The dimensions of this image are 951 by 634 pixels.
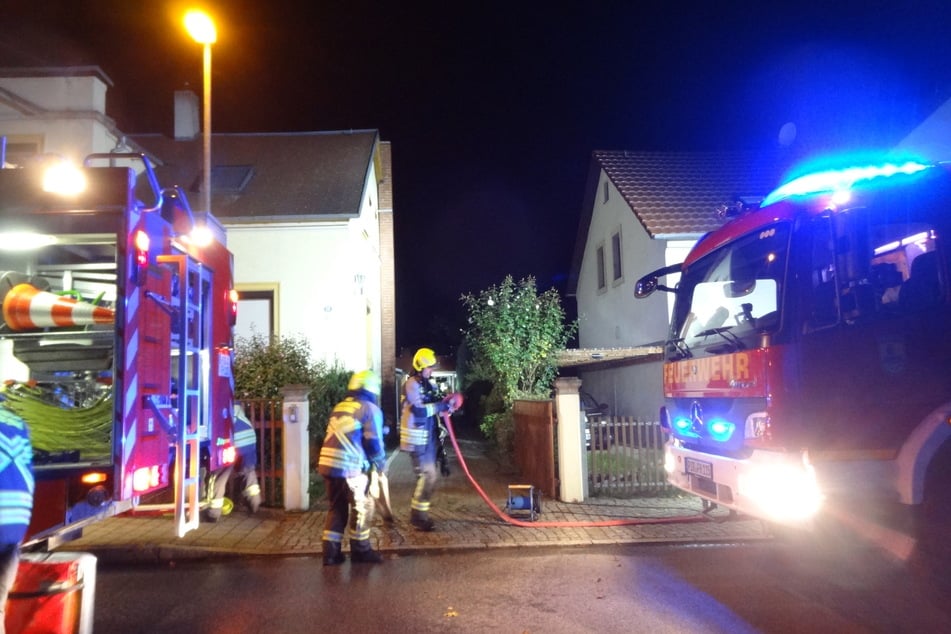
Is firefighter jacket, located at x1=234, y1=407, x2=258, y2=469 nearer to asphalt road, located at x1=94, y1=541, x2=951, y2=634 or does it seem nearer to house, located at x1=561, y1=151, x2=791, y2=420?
asphalt road, located at x1=94, y1=541, x2=951, y2=634

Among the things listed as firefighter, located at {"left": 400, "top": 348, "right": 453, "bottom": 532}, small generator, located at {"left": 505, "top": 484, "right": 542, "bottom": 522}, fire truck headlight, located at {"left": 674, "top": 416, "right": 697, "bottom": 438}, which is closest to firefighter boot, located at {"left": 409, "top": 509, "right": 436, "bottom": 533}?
firefighter, located at {"left": 400, "top": 348, "right": 453, "bottom": 532}

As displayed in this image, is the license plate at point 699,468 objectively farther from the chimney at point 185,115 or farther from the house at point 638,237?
the chimney at point 185,115

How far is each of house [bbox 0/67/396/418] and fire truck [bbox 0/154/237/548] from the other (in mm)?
8253

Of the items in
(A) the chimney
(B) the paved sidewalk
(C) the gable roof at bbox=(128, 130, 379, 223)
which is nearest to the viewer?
(B) the paved sidewalk

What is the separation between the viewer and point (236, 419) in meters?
6.36

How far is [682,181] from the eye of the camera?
16797 millimetres

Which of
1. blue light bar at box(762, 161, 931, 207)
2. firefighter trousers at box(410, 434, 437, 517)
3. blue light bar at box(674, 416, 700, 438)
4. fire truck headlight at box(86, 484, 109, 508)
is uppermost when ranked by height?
blue light bar at box(762, 161, 931, 207)

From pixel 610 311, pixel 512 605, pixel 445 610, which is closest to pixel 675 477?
pixel 512 605

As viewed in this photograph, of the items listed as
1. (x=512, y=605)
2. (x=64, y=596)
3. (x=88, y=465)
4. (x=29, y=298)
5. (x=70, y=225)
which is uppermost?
(x=70, y=225)

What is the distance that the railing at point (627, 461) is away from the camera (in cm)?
907

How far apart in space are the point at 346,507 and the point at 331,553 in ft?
1.34

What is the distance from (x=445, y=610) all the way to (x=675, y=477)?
244 cm

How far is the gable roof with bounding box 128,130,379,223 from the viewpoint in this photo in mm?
14273

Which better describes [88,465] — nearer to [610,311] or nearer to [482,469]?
[482,469]
